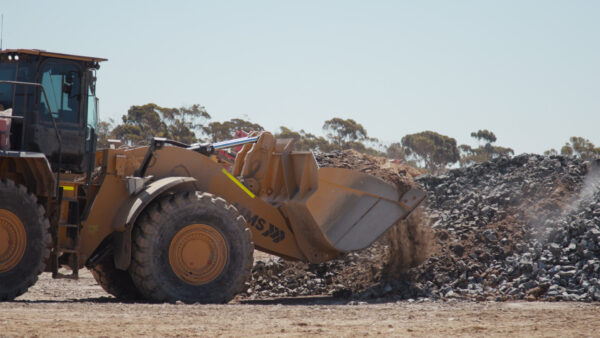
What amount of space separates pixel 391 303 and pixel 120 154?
12.1 ft

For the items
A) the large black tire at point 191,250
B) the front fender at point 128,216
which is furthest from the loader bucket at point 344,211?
the front fender at point 128,216

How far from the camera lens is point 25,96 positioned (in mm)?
8609

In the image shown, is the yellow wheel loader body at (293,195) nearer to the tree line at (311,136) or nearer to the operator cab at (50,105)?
the operator cab at (50,105)

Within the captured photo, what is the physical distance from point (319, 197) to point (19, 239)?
151 inches

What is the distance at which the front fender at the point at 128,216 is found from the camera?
8915 millimetres

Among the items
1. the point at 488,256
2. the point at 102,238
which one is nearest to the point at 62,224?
the point at 102,238

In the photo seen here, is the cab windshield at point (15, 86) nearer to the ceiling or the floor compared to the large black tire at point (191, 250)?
nearer to the ceiling

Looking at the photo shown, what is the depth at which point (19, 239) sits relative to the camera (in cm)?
822

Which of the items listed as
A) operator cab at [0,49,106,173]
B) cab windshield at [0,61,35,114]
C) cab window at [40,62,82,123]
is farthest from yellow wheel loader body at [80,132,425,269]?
cab windshield at [0,61,35,114]

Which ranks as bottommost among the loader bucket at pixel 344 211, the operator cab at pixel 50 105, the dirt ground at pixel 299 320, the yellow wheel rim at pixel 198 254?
the dirt ground at pixel 299 320

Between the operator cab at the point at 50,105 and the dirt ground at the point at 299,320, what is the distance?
5.50 feet

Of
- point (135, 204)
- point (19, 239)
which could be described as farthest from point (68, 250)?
point (135, 204)

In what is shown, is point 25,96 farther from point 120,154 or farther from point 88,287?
point 88,287

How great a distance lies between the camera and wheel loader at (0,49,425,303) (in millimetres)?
8438
